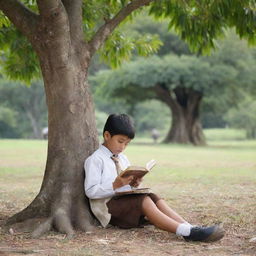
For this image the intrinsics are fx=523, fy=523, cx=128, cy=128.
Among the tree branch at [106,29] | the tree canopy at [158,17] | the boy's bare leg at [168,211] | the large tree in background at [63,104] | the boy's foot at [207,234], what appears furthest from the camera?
the tree canopy at [158,17]

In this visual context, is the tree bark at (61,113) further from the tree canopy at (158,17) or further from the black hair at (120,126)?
the tree canopy at (158,17)

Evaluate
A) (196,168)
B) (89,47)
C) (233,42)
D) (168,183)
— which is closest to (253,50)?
(233,42)

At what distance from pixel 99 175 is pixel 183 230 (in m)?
1.12

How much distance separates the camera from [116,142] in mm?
5766

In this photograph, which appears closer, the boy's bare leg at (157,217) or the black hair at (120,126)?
the boy's bare leg at (157,217)

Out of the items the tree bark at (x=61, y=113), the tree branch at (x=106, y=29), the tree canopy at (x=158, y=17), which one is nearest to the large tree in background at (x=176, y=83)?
the tree canopy at (x=158, y=17)

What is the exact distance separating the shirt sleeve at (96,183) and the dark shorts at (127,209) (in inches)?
6.5

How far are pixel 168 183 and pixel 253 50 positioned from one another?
86.2ft

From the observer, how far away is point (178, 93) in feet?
123

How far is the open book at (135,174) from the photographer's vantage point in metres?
5.12

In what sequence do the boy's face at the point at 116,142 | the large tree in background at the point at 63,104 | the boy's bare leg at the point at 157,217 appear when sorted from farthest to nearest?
the large tree in background at the point at 63,104
the boy's face at the point at 116,142
the boy's bare leg at the point at 157,217

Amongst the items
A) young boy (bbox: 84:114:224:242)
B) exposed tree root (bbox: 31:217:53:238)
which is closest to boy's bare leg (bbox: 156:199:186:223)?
young boy (bbox: 84:114:224:242)

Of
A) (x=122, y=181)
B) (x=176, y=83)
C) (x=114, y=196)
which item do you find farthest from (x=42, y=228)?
(x=176, y=83)

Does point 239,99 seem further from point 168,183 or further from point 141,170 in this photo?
point 141,170
